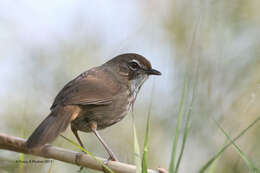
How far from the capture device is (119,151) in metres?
5.59

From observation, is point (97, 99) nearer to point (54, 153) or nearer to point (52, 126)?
point (52, 126)

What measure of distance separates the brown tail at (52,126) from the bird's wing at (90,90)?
115mm

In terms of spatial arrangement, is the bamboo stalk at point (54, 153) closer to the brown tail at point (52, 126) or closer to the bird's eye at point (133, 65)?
the brown tail at point (52, 126)

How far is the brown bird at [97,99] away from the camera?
11.5ft

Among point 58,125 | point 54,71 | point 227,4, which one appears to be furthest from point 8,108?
point 227,4

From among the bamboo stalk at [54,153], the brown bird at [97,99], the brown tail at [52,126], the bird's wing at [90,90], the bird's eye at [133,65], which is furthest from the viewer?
the bird's eye at [133,65]

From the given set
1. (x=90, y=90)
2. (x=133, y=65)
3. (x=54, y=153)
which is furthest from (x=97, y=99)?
(x=54, y=153)

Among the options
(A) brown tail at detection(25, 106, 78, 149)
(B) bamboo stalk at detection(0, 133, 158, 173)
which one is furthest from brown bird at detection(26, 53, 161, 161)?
(B) bamboo stalk at detection(0, 133, 158, 173)

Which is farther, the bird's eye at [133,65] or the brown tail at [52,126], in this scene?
the bird's eye at [133,65]

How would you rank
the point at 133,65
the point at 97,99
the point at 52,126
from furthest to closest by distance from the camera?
the point at 133,65
the point at 97,99
the point at 52,126

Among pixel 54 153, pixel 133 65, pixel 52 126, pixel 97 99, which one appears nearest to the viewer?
pixel 54 153

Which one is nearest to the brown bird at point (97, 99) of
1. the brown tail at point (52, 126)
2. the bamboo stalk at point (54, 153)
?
the brown tail at point (52, 126)

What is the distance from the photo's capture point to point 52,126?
10.8 ft

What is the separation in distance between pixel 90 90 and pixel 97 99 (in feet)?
0.42
